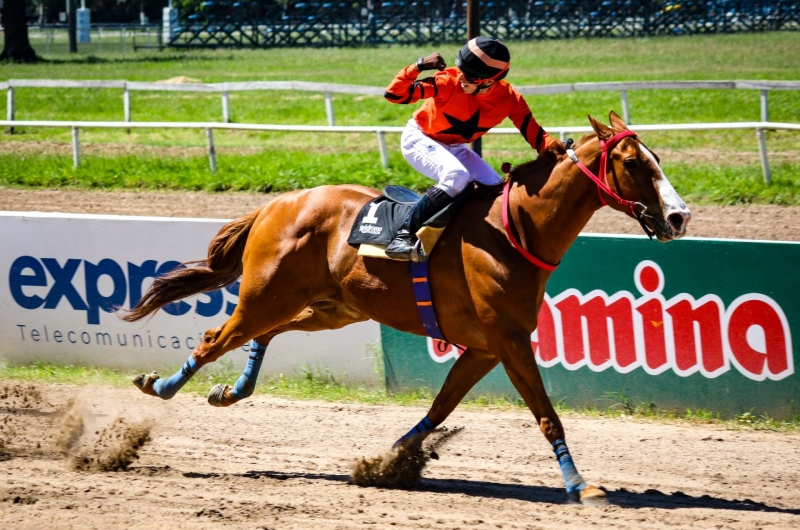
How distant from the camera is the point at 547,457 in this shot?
237 inches

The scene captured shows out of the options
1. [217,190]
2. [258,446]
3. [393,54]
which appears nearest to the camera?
[258,446]

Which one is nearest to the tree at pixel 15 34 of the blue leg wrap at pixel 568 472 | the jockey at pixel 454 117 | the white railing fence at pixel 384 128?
the white railing fence at pixel 384 128

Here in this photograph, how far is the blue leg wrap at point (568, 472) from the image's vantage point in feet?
16.2

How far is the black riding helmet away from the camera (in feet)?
16.6

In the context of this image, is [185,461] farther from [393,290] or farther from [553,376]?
[553,376]

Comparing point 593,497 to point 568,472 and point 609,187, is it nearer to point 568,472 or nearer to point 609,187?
point 568,472

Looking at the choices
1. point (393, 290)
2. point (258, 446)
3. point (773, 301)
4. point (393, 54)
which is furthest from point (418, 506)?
point (393, 54)

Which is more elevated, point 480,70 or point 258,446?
point 480,70

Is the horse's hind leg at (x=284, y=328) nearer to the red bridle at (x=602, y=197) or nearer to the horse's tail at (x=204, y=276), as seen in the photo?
the horse's tail at (x=204, y=276)

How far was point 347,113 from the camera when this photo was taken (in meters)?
19.5

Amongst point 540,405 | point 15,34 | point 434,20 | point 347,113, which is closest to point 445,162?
point 540,405

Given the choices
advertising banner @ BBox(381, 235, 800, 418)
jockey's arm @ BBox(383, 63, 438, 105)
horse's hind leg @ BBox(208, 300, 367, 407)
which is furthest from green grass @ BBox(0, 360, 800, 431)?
jockey's arm @ BBox(383, 63, 438, 105)

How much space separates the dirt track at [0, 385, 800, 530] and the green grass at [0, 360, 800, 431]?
0.14 m

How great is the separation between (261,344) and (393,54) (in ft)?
85.4
